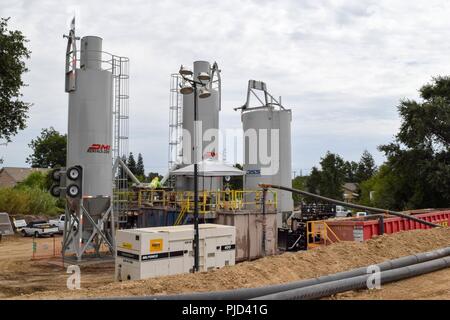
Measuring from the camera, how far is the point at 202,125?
83.1 feet

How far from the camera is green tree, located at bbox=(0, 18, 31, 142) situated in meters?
29.9

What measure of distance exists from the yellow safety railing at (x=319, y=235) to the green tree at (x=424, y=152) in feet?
62.5

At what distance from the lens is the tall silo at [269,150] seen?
26.0 meters

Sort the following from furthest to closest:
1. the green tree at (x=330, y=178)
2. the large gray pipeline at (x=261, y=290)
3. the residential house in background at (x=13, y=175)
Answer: the residential house in background at (x=13, y=175), the green tree at (x=330, y=178), the large gray pipeline at (x=261, y=290)

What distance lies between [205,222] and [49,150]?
74.9 m

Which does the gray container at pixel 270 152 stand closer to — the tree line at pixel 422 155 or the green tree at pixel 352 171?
the tree line at pixel 422 155

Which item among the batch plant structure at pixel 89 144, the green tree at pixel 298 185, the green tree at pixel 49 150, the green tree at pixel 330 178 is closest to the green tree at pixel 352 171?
the green tree at pixel 298 185

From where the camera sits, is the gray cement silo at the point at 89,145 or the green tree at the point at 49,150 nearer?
the gray cement silo at the point at 89,145

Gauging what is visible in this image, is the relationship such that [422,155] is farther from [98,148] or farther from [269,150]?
[98,148]

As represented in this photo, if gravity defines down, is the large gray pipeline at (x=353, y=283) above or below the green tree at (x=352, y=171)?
below

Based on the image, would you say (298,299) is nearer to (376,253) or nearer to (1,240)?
(376,253)

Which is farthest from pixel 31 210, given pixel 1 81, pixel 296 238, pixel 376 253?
pixel 376 253

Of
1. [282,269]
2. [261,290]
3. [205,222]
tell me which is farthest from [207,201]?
[261,290]

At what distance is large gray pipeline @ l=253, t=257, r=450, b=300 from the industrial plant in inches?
1.1
